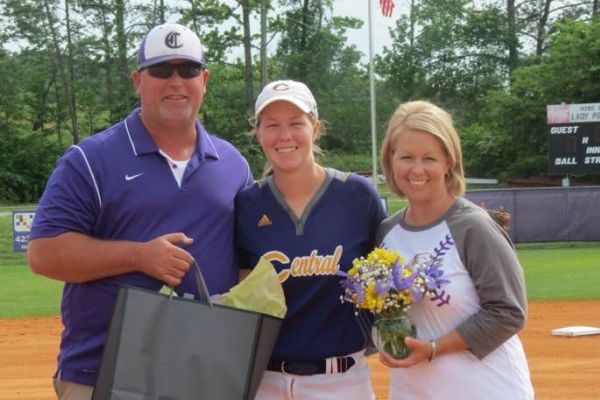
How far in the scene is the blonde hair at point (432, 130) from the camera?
3.69 metres

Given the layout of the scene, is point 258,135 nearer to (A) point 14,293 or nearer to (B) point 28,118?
(A) point 14,293

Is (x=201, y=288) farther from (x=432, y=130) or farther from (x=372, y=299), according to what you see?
(x=432, y=130)

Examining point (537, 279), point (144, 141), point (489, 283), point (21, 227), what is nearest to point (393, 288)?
point (489, 283)

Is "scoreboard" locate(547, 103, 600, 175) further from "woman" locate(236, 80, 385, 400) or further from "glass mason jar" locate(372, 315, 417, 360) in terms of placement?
"glass mason jar" locate(372, 315, 417, 360)

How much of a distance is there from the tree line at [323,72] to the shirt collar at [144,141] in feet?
122

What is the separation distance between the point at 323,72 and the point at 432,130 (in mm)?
56008

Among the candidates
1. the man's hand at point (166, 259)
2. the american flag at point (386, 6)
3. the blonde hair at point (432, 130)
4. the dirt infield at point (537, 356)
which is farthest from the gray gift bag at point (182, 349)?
the american flag at point (386, 6)

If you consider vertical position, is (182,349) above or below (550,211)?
above

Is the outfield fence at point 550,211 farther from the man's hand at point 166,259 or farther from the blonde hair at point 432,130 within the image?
the man's hand at point 166,259

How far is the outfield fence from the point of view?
84.3 feet

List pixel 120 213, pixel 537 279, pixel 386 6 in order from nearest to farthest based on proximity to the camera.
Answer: pixel 120 213, pixel 537 279, pixel 386 6

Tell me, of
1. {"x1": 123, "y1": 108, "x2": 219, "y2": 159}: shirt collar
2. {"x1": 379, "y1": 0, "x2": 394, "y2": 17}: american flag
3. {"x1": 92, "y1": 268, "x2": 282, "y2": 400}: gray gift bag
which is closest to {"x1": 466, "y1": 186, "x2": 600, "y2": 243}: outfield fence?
{"x1": 379, "y1": 0, "x2": 394, "y2": 17}: american flag

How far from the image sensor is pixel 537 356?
10461 mm

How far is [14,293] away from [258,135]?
15720 mm
